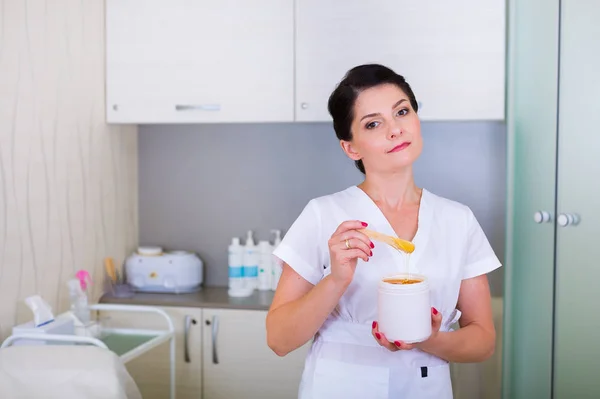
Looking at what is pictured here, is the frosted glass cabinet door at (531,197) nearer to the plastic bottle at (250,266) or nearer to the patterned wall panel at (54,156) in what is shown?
the plastic bottle at (250,266)

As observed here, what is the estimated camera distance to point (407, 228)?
5.33 feet

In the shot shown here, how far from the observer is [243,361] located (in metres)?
2.66

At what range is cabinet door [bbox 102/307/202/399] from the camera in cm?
269

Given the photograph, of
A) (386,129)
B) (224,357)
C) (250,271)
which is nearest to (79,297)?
(224,357)

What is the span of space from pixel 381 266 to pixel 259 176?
151 centimetres

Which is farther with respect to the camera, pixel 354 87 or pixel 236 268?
pixel 236 268

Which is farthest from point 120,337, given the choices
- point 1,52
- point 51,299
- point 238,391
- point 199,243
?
point 1,52

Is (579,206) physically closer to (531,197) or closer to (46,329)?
(531,197)

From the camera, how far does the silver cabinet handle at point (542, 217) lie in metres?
2.15

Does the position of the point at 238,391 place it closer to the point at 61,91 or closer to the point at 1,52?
the point at 61,91

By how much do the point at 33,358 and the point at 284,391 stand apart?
1.05m

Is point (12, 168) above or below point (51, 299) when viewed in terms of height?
above

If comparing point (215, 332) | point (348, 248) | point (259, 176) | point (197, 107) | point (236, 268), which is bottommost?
point (215, 332)

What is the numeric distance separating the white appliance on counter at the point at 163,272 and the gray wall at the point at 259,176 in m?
0.17
